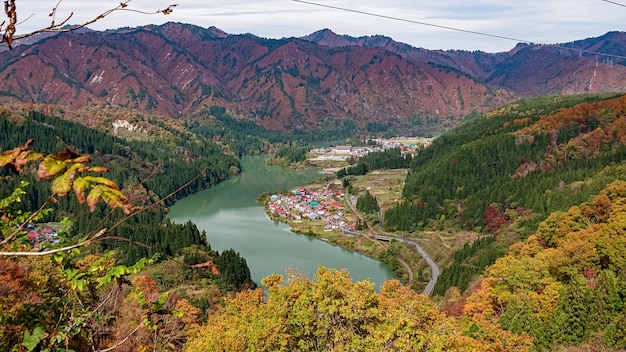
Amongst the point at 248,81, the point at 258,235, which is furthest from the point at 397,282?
the point at 248,81

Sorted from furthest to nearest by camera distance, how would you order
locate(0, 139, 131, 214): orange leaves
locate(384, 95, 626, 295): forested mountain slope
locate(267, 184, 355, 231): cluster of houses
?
1. locate(267, 184, 355, 231): cluster of houses
2. locate(384, 95, 626, 295): forested mountain slope
3. locate(0, 139, 131, 214): orange leaves

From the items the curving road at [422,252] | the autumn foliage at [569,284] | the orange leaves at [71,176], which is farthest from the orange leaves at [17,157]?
the curving road at [422,252]

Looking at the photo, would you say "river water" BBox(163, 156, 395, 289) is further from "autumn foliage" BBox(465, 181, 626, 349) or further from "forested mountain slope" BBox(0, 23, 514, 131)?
"forested mountain slope" BBox(0, 23, 514, 131)

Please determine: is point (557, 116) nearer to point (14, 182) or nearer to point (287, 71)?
point (14, 182)

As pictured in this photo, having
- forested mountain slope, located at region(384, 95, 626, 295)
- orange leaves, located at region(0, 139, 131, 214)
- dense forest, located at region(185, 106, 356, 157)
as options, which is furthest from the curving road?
dense forest, located at region(185, 106, 356, 157)

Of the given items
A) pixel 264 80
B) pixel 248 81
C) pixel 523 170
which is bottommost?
pixel 523 170

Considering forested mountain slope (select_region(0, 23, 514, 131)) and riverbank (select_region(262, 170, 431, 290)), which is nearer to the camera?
riverbank (select_region(262, 170, 431, 290))

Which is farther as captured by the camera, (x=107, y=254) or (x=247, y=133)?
(x=247, y=133)

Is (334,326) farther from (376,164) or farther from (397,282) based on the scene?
(376,164)
